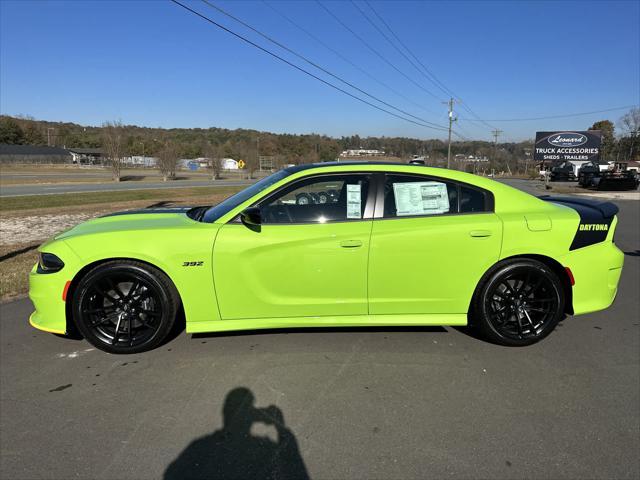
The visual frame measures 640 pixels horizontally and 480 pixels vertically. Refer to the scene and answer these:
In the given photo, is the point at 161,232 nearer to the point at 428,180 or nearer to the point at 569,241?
the point at 428,180

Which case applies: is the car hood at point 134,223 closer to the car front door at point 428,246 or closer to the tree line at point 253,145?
Result: the car front door at point 428,246

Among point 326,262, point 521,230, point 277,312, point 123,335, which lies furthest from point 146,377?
point 521,230

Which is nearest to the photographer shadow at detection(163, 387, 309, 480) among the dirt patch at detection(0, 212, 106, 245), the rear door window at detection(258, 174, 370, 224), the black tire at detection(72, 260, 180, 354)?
the black tire at detection(72, 260, 180, 354)

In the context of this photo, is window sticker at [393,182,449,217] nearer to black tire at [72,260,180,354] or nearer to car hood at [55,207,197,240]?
car hood at [55,207,197,240]

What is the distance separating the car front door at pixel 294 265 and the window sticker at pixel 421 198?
0.29 m

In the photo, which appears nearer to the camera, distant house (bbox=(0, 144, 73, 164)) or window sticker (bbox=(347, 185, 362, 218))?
window sticker (bbox=(347, 185, 362, 218))

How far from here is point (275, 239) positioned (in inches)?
124

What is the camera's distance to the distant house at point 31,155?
78.6 m

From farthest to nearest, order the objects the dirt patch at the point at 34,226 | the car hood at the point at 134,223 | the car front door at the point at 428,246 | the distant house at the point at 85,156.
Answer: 1. the distant house at the point at 85,156
2. the dirt patch at the point at 34,226
3. the car hood at the point at 134,223
4. the car front door at the point at 428,246

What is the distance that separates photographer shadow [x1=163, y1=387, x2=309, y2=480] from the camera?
2076 mm

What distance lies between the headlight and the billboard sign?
55534mm

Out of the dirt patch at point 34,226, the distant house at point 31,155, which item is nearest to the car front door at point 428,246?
the dirt patch at point 34,226

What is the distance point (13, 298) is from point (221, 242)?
3.37 meters

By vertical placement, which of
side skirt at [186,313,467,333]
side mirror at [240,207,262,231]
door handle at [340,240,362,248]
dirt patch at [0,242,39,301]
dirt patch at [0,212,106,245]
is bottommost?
dirt patch at [0,242,39,301]
